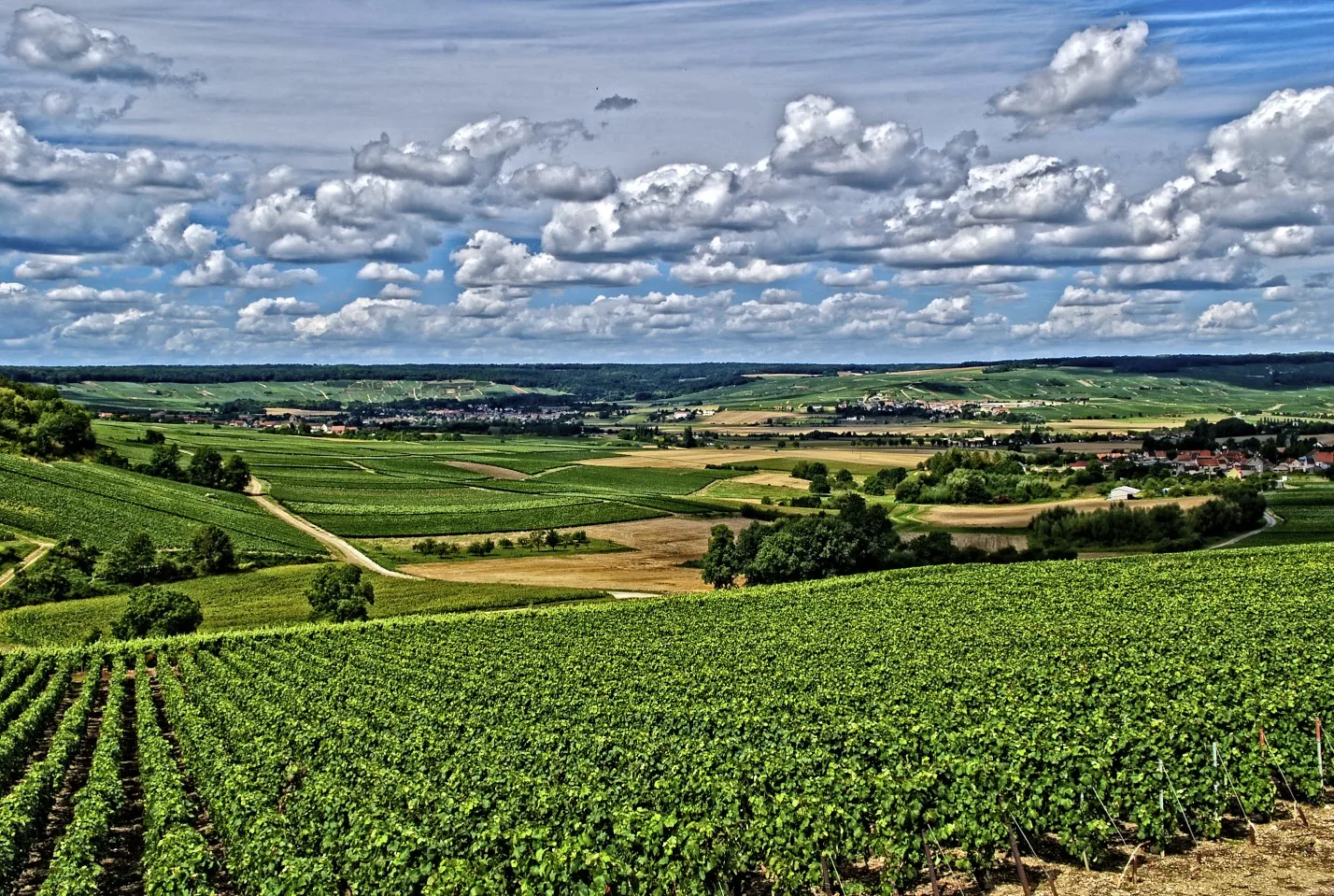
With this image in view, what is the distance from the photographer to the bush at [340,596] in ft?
225

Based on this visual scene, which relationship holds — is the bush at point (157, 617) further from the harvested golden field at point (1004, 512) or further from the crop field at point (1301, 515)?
the crop field at point (1301, 515)

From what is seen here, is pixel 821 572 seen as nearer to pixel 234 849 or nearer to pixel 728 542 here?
pixel 728 542

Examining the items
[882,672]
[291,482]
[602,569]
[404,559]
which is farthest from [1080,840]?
[291,482]

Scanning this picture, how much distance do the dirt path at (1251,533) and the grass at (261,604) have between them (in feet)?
152

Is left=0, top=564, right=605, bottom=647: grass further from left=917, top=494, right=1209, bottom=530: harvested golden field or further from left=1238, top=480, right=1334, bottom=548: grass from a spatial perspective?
left=1238, top=480, right=1334, bottom=548: grass

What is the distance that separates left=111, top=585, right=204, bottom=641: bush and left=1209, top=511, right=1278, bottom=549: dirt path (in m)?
69.4

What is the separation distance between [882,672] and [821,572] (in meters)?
44.2

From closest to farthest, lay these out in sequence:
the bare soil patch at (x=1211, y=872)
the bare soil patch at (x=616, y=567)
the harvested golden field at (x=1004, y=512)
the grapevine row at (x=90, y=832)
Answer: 1. the bare soil patch at (x=1211, y=872)
2. the grapevine row at (x=90, y=832)
3. the bare soil patch at (x=616, y=567)
4. the harvested golden field at (x=1004, y=512)

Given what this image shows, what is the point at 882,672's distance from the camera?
36906 mm

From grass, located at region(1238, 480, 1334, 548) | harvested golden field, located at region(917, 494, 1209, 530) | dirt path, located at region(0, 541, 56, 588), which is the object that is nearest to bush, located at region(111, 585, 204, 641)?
dirt path, located at region(0, 541, 56, 588)

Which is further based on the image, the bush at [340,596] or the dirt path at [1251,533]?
the dirt path at [1251,533]

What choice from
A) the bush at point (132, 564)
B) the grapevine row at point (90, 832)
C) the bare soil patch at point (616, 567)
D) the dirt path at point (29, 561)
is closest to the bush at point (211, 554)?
the bush at point (132, 564)

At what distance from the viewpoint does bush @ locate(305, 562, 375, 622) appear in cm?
6869

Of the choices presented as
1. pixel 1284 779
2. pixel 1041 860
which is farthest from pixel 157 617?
pixel 1284 779
